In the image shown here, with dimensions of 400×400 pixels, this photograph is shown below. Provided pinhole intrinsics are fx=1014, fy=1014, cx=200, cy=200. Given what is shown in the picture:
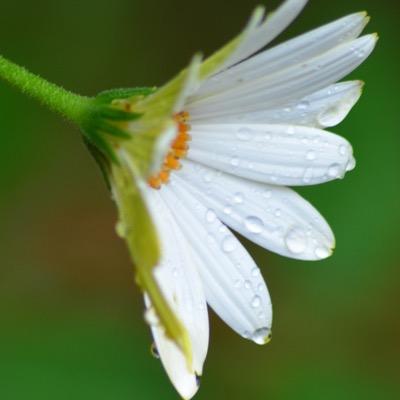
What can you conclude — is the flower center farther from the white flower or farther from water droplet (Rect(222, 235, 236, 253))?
water droplet (Rect(222, 235, 236, 253))

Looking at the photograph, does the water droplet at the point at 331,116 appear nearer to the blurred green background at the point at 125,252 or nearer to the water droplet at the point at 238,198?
the water droplet at the point at 238,198

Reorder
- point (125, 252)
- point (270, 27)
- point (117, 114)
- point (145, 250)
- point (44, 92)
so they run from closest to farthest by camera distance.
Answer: point (145, 250), point (270, 27), point (117, 114), point (44, 92), point (125, 252)

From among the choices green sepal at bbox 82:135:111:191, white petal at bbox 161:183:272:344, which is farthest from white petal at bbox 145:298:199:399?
green sepal at bbox 82:135:111:191

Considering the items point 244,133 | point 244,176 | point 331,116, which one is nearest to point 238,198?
point 244,176

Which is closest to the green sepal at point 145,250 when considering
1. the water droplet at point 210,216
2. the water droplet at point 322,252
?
the water droplet at point 210,216

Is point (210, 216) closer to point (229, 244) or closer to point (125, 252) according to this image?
point (229, 244)
